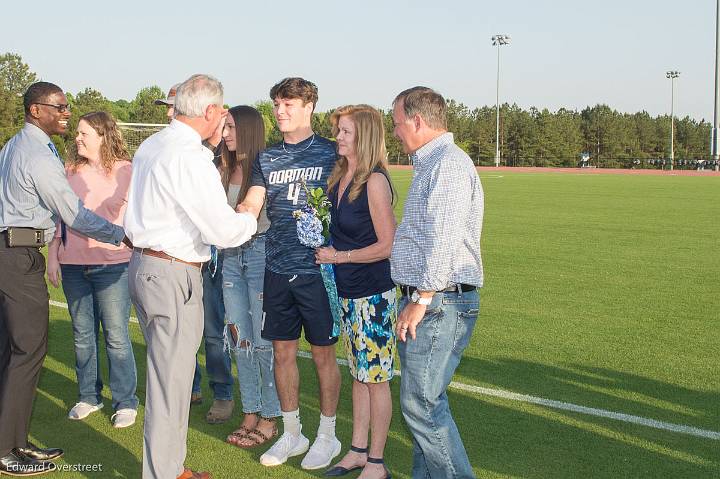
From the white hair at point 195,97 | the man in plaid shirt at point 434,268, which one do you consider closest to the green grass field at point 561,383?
the man in plaid shirt at point 434,268

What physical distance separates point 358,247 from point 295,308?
2.01 feet

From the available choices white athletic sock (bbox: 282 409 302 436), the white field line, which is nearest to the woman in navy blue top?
white athletic sock (bbox: 282 409 302 436)

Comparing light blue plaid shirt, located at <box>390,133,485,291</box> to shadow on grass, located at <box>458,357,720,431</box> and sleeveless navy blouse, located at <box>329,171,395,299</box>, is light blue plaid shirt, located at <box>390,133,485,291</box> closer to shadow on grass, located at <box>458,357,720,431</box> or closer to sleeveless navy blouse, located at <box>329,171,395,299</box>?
sleeveless navy blouse, located at <box>329,171,395,299</box>

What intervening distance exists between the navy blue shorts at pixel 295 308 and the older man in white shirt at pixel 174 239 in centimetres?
72

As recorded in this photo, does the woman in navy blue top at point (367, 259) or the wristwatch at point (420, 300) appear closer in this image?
the wristwatch at point (420, 300)

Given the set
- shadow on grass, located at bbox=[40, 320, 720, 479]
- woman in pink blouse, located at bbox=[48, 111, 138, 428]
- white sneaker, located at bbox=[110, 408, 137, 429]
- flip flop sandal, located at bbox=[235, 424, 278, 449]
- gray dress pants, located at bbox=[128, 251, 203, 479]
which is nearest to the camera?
gray dress pants, located at bbox=[128, 251, 203, 479]

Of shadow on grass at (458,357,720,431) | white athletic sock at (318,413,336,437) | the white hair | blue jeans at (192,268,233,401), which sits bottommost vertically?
shadow on grass at (458,357,720,431)

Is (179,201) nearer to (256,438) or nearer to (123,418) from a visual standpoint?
(256,438)

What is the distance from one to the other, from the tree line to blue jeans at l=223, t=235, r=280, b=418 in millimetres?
78325

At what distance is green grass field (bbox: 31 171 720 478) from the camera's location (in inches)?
196

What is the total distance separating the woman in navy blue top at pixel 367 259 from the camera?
4.56 meters

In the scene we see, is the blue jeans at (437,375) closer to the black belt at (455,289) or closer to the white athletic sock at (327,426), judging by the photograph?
the black belt at (455,289)

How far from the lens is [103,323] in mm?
5867

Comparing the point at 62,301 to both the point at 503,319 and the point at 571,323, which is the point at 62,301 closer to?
the point at 503,319
